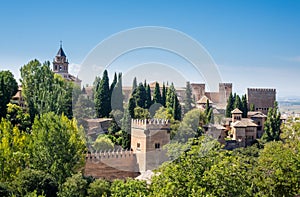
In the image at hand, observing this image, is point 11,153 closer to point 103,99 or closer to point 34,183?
point 34,183

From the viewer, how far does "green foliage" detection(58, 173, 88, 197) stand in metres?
14.2

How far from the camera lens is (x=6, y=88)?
75.9ft

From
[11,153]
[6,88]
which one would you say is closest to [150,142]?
[11,153]

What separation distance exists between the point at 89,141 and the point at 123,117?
8.74 ft

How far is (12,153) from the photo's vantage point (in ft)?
50.9

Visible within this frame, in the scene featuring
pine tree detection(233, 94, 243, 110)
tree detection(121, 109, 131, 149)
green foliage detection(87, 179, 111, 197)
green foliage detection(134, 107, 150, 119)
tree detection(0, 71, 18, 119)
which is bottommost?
green foliage detection(87, 179, 111, 197)

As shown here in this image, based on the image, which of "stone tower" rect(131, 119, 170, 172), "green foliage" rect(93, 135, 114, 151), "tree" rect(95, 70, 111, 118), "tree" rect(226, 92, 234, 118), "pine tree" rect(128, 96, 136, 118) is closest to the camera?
"stone tower" rect(131, 119, 170, 172)

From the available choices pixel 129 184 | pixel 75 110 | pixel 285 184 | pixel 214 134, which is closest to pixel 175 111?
pixel 214 134

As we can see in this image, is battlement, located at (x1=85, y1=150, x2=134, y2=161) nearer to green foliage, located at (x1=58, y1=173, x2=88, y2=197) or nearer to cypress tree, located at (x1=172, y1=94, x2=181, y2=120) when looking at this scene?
green foliage, located at (x1=58, y1=173, x2=88, y2=197)

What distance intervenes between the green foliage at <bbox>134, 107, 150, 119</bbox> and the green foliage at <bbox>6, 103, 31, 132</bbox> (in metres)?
5.81

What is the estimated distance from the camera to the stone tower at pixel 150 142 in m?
20.1

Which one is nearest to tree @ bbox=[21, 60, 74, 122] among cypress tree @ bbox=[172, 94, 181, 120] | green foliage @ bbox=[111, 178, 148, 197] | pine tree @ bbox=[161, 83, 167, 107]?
pine tree @ bbox=[161, 83, 167, 107]

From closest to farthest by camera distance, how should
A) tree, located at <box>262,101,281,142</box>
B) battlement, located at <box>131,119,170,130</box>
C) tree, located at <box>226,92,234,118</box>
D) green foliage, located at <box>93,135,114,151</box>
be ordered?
battlement, located at <box>131,119,170,130</box> → green foliage, located at <box>93,135,114,151</box> → tree, located at <box>262,101,281,142</box> → tree, located at <box>226,92,234,118</box>

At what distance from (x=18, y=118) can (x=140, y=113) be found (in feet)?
21.8
